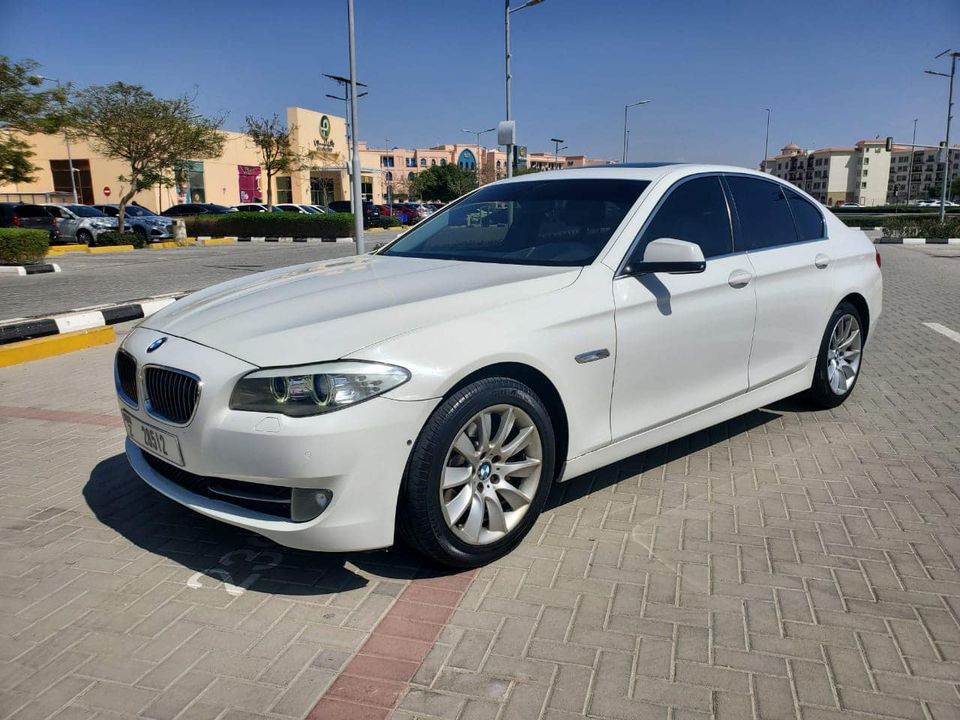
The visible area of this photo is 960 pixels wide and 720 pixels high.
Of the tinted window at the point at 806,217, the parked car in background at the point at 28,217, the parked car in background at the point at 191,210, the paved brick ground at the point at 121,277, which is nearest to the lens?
the tinted window at the point at 806,217

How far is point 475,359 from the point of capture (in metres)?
2.96

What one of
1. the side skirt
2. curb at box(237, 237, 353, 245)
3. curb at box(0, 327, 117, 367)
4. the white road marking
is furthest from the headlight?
curb at box(237, 237, 353, 245)

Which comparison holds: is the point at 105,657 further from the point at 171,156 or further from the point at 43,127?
the point at 171,156

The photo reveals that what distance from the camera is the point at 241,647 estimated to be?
272 centimetres

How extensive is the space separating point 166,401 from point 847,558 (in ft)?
9.75

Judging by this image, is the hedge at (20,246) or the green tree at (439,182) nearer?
the hedge at (20,246)

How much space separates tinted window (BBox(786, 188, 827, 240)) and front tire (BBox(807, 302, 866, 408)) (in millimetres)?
525

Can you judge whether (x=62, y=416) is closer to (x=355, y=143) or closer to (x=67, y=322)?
(x=67, y=322)

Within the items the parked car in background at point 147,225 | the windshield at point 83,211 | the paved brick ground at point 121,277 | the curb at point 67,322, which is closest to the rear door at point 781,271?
the curb at point 67,322

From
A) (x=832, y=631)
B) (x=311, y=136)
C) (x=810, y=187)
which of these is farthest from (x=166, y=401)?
(x=810, y=187)

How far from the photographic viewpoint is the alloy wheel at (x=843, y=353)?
521cm

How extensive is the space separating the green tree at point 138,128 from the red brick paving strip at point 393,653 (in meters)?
28.3

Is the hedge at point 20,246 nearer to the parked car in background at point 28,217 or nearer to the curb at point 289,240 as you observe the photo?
the parked car in background at point 28,217

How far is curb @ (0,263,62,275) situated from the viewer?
56.4ft
